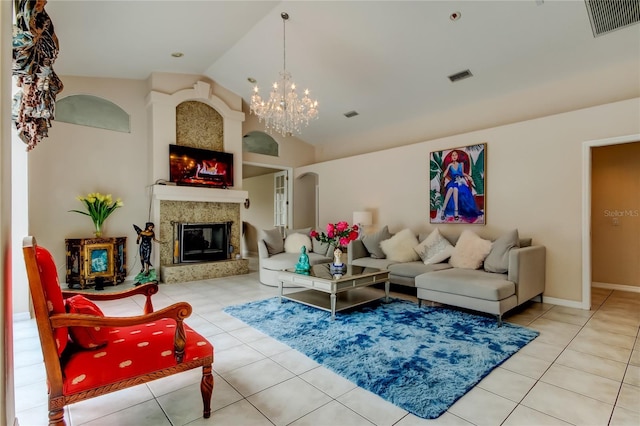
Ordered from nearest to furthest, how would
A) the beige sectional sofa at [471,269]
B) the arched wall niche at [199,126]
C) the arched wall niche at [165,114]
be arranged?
1. the beige sectional sofa at [471,269]
2. the arched wall niche at [165,114]
3. the arched wall niche at [199,126]

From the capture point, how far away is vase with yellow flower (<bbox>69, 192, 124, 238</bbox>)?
197 inches

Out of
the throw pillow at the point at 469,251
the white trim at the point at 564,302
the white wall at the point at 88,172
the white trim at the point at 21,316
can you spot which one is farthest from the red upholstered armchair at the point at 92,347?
the white trim at the point at 564,302

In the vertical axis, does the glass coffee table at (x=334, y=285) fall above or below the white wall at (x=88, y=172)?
below

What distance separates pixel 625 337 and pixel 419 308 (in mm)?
1885

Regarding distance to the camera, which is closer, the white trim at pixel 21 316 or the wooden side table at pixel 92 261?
the white trim at pixel 21 316

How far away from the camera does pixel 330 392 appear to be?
80.7 inches

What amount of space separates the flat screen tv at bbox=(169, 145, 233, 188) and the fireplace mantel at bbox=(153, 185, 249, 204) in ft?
0.44

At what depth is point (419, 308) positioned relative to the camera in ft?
12.5

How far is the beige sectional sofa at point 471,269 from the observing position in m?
3.34

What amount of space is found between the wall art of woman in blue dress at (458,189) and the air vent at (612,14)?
A: 2.08m

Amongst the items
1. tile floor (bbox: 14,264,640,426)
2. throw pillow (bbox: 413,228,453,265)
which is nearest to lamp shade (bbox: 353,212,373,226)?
throw pillow (bbox: 413,228,453,265)

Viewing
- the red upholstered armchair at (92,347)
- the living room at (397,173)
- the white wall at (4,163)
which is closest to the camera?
the white wall at (4,163)

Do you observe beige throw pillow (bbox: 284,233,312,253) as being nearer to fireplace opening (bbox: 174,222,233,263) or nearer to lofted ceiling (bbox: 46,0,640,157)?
fireplace opening (bbox: 174,222,233,263)

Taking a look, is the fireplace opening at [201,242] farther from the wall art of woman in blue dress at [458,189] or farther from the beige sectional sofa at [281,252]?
the wall art of woman in blue dress at [458,189]
